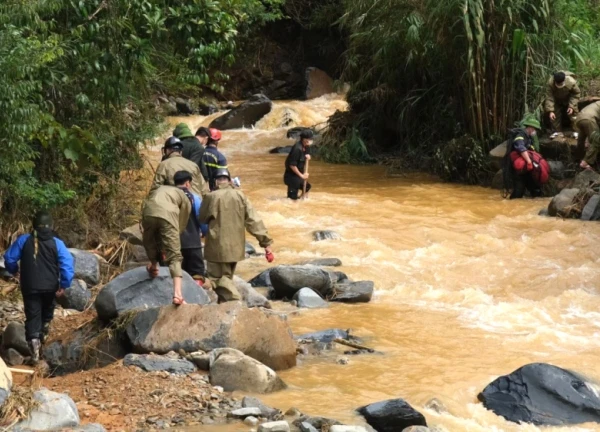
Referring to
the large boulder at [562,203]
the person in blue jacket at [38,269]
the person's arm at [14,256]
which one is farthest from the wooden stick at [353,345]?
the large boulder at [562,203]

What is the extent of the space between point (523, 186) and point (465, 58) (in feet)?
9.84

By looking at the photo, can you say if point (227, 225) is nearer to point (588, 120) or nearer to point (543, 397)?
point (543, 397)

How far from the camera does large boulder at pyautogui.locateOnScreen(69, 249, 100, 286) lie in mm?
10133

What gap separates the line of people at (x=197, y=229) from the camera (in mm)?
7949

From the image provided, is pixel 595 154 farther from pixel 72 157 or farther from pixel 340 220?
pixel 72 157

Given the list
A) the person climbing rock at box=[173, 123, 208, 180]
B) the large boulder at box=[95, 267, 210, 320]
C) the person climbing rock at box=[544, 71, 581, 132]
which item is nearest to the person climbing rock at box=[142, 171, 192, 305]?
the large boulder at box=[95, 267, 210, 320]

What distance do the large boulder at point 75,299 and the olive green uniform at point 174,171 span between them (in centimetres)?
129

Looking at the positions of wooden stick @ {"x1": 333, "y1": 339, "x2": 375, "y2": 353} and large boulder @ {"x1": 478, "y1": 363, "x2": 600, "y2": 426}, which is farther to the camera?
wooden stick @ {"x1": 333, "y1": 339, "x2": 375, "y2": 353}

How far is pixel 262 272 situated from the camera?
11.1m

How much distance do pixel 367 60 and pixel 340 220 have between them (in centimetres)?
757

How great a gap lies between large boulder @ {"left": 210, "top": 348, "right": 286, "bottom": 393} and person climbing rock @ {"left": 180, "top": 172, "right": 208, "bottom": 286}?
6.89 ft

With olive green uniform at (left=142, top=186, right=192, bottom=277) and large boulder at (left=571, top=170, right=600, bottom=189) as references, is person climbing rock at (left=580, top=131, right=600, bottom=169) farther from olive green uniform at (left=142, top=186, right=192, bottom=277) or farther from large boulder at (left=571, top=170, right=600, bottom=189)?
olive green uniform at (left=142, top=186, right=192, bottom=277)

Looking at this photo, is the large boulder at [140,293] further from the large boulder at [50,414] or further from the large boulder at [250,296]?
the large boulder at [50,414]

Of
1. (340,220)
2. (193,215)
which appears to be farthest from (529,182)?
(193,215)
